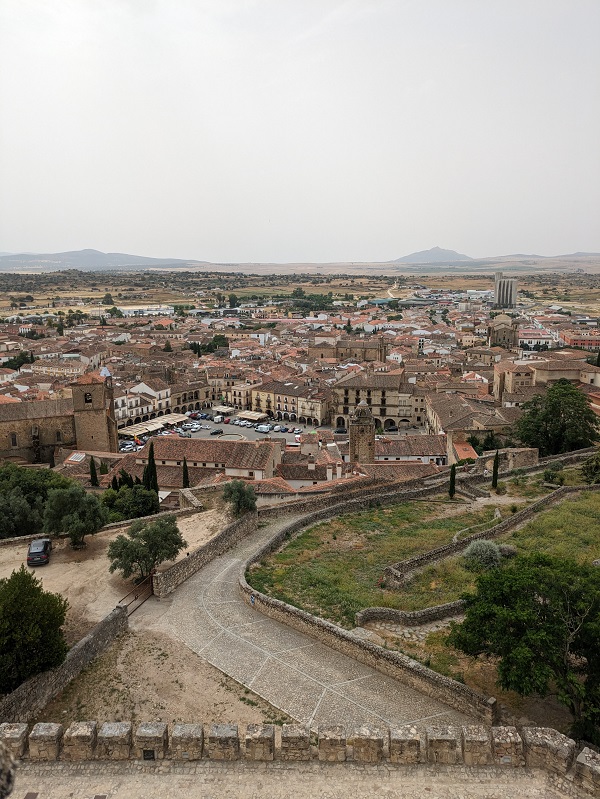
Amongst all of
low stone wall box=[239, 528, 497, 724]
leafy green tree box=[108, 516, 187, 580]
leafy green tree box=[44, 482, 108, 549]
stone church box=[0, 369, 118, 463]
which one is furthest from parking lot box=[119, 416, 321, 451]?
low stone wall box=[239, 528, 497, 724]

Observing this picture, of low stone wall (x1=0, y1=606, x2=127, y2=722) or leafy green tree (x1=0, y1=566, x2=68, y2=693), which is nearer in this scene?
low stone wall (x1=0, y1=606, x2=127, y2=722)

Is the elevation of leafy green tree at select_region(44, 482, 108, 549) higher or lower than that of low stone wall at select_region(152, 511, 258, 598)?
higher

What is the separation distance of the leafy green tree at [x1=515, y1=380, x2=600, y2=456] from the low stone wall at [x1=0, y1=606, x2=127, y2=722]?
90.2ft

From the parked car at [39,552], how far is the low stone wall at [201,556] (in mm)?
4514

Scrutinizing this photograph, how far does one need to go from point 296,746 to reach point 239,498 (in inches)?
573

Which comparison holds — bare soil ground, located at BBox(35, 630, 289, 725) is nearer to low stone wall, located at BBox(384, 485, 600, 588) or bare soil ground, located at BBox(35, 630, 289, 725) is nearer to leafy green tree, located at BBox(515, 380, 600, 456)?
low stone wall, located at BBox(384, 485, 600, 588)

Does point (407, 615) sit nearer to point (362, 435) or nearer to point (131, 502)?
point (131, 502)

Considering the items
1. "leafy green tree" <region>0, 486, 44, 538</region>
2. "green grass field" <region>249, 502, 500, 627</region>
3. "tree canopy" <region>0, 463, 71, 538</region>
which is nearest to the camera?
"green grass field" <region>249, 502, 500, 627</region>

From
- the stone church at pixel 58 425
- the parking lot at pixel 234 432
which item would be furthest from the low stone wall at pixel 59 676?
the parking lot at pixel 234 432

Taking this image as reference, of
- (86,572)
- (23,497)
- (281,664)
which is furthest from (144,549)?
(23,497)

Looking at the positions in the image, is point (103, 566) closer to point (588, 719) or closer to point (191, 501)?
point (191, 501)

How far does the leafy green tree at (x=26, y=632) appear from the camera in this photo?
11.2m

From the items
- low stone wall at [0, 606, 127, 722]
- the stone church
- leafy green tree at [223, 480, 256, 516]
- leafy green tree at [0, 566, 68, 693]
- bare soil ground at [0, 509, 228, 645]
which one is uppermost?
leafy green tree at [0, 566, 68, 693]

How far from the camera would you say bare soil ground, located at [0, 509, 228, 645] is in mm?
15773
